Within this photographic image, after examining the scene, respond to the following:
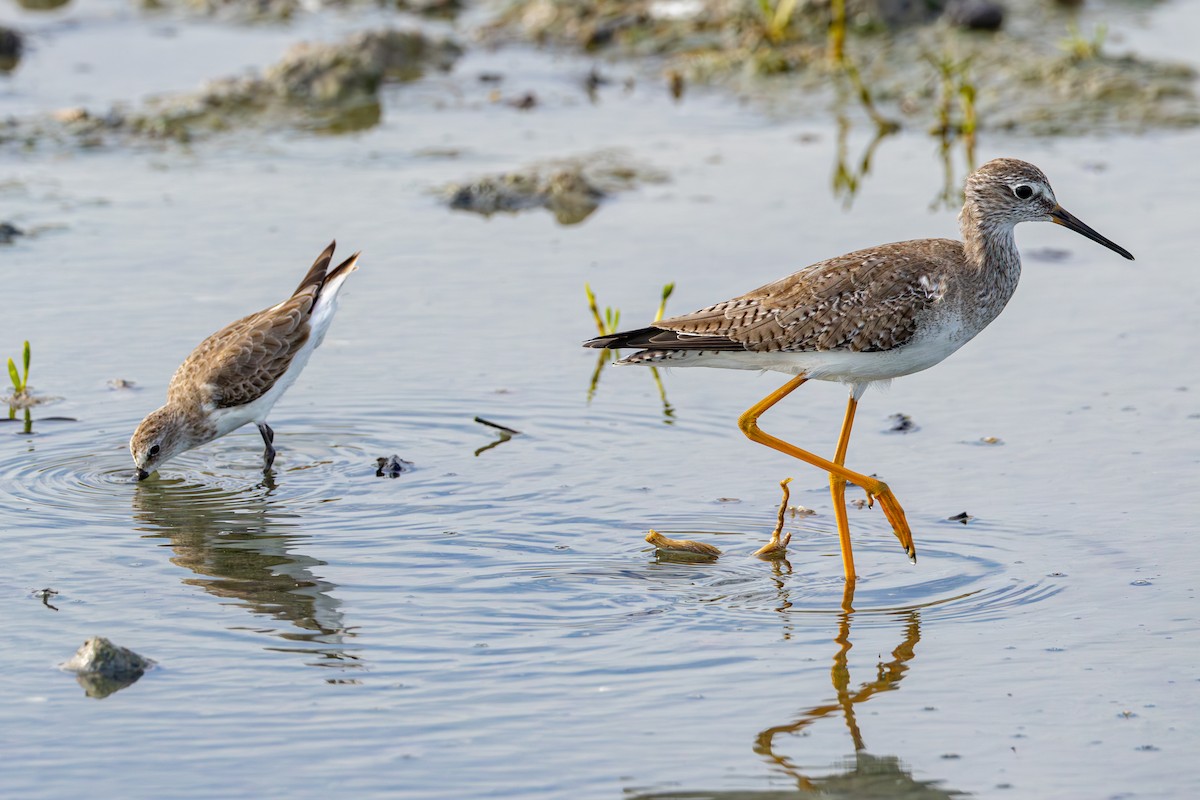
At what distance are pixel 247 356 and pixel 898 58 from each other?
8.78m

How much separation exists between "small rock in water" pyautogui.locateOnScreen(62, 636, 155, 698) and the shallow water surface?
70 millimetres

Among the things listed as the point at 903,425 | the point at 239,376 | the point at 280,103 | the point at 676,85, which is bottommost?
the point at 903,425

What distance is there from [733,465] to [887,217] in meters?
→ 4.23

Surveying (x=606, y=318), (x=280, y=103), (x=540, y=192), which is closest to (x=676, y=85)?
(x=540, y=192)

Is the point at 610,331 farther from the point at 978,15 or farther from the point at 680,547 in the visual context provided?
the point at 978,15

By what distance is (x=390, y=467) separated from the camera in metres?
8.95

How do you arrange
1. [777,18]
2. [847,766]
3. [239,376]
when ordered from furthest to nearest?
[777,18] → [239,376] → [847,766]

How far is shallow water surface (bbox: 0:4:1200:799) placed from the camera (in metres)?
6.07

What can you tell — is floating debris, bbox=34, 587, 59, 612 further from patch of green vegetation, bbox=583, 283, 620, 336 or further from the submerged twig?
patch of green vegetation, bbox=583, 283, 620, 336

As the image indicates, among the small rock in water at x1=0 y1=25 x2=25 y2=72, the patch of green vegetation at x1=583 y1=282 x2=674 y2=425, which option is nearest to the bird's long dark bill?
the patch of green vegetation at x1=583 y1=282 x2=674 y2=425

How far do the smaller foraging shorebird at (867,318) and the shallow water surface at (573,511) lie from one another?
2.45ft

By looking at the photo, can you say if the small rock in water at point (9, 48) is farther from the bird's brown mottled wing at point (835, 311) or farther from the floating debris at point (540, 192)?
the bird's brown mottled wing at point (835, 311)

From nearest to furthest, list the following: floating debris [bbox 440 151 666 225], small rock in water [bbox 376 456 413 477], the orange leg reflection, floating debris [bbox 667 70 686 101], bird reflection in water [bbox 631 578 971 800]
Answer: bird reflection in water [bbox 631 578 971 800] → the orange leg reflection → small rock in water [bbox 376 456 413 477] → floating debris [bbox 440 151 666 225] → floating debris [bbox 667 70 686 101]

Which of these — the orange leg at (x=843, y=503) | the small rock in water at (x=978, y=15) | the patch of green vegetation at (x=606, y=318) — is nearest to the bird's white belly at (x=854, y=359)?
the orange leg at (x=843, y=503)
